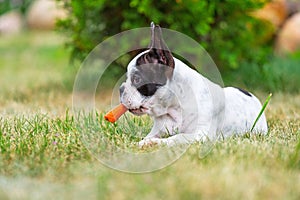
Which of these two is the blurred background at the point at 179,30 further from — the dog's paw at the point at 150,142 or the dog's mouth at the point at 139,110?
the dog's paw at the point at 150,142

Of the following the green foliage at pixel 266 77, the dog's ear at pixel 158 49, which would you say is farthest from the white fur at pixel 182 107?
the green foliage at pixel 266 77

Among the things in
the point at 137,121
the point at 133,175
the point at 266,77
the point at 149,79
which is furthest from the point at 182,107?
the point at 266,77

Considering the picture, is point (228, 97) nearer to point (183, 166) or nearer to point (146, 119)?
point (146, 119)

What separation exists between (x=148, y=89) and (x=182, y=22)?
2.91 m

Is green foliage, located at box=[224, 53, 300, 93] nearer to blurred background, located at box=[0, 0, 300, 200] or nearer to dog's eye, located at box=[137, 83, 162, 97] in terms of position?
blurred background, located at box=[0, 0, 300, 200]

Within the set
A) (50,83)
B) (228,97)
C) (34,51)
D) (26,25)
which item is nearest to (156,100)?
(228,97)

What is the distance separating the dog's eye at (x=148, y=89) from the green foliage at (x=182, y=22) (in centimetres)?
263

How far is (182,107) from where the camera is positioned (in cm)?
388

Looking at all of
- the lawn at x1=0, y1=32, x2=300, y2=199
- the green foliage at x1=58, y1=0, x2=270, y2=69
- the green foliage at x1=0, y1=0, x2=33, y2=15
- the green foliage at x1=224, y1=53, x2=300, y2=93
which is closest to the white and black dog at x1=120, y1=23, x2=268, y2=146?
the lawn at x1=0, y1=32, x2=300, y2=199

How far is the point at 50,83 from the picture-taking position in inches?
294

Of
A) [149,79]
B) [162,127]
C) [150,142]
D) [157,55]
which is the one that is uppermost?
[157,55]

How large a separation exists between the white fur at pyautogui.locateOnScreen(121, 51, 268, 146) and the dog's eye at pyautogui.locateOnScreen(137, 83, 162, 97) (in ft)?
0.08

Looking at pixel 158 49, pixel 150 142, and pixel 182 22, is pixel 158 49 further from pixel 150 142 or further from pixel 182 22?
pixel 182 22

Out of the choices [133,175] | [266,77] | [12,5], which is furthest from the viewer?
[12,5]
